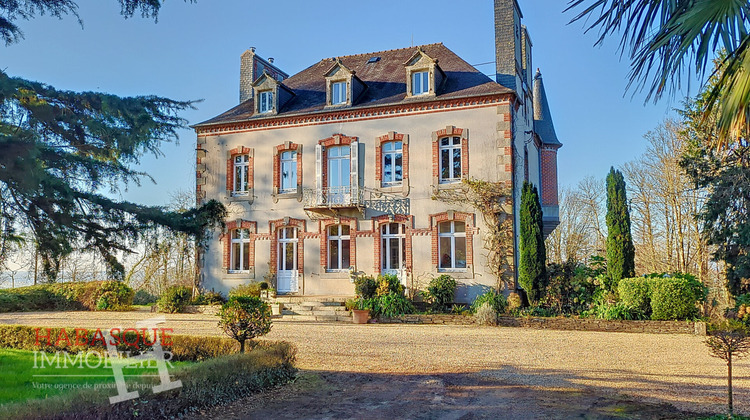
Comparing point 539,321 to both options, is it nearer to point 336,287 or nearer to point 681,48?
point 336,287

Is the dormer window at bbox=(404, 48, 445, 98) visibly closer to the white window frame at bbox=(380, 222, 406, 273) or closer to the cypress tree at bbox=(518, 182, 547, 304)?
the white window frame at bbox=(380, 222, 406, 273)

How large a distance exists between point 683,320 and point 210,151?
14.8 metres

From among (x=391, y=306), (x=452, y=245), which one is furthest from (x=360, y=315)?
(x=452, y=245)

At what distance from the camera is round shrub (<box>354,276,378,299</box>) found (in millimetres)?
15586

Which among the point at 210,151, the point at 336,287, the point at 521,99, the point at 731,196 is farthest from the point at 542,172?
the point at 210,151

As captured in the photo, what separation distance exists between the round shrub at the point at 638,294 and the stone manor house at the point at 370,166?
335cm

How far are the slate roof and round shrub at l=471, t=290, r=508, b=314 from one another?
8.08 metres

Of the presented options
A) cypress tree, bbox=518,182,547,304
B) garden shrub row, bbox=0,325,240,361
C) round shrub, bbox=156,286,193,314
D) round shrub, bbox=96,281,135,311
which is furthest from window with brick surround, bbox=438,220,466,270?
round shrub, bbox=96,281,135,311

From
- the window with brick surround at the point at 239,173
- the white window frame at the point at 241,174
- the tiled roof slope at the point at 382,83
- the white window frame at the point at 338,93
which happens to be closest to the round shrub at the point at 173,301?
the window with brick surround at the point at 239,173

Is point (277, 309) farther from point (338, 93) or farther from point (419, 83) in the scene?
point (419, 83)

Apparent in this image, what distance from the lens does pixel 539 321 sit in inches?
512

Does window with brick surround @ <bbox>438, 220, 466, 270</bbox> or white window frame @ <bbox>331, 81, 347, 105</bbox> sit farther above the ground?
white window frame @ <bbox>331, 81, 347, 105</bbox>

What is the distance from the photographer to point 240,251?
18703 millimetres

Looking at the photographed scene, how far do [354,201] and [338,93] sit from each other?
3.66m
